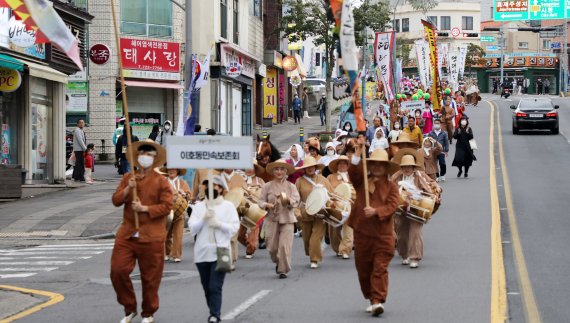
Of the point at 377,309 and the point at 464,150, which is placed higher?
the point at 464,150

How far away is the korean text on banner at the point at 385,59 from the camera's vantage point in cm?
4084

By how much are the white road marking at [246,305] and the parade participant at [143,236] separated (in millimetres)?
909

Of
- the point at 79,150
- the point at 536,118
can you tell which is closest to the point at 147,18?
the point at 79,150

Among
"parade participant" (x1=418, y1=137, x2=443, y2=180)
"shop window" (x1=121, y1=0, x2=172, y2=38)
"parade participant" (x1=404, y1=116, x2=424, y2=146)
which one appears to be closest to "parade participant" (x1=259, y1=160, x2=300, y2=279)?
"parade participant" (x1=418, y1=137, x2=443, y2=180)

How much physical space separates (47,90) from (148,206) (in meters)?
22.0

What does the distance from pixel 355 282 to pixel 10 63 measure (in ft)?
46.7

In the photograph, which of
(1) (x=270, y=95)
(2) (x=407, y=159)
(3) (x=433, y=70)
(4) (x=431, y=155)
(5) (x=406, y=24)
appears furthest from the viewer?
(5) (x=406, y=24)

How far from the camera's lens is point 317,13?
50750 millimetres

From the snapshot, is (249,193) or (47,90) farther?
(47,90)

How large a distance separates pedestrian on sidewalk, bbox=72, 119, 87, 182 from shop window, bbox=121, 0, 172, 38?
9.35 metres

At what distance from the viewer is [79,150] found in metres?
31.9

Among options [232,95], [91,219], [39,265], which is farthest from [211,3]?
[39,265]

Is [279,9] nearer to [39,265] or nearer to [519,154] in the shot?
[519,154]

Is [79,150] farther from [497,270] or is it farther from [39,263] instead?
[497,270]
